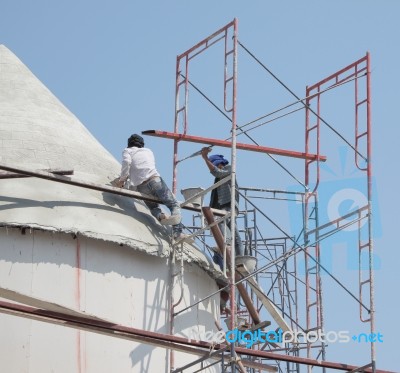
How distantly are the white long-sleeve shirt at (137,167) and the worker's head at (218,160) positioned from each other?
1.47 meters

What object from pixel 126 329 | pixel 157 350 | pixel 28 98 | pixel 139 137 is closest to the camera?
pixel 126 329

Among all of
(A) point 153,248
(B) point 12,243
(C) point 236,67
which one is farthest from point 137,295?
(C) point 236,67

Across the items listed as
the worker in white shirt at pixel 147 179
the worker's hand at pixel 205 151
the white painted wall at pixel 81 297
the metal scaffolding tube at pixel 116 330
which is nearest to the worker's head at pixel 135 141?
the worker in white shirt at pixel 147 179

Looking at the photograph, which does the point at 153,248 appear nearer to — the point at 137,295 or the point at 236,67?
the point at 137,295

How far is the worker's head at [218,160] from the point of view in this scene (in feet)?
64.1

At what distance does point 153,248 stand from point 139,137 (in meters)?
1.82

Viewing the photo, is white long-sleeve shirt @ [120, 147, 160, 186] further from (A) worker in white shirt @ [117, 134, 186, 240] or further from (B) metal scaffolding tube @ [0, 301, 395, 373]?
(B) metal scaffolding tube @ [0, 301, 395, 373]

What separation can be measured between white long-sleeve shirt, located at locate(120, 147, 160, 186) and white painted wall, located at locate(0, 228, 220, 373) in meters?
1.22

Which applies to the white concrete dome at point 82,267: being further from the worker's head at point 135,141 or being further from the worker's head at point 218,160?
the worker's head at point 218,160

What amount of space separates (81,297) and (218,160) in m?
3.74

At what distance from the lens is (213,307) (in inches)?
735

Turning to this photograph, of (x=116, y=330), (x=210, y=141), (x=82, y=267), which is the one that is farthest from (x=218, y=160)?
(x=116, y=330)

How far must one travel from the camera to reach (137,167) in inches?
719

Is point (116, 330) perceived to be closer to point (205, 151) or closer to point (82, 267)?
point (82, 267)
